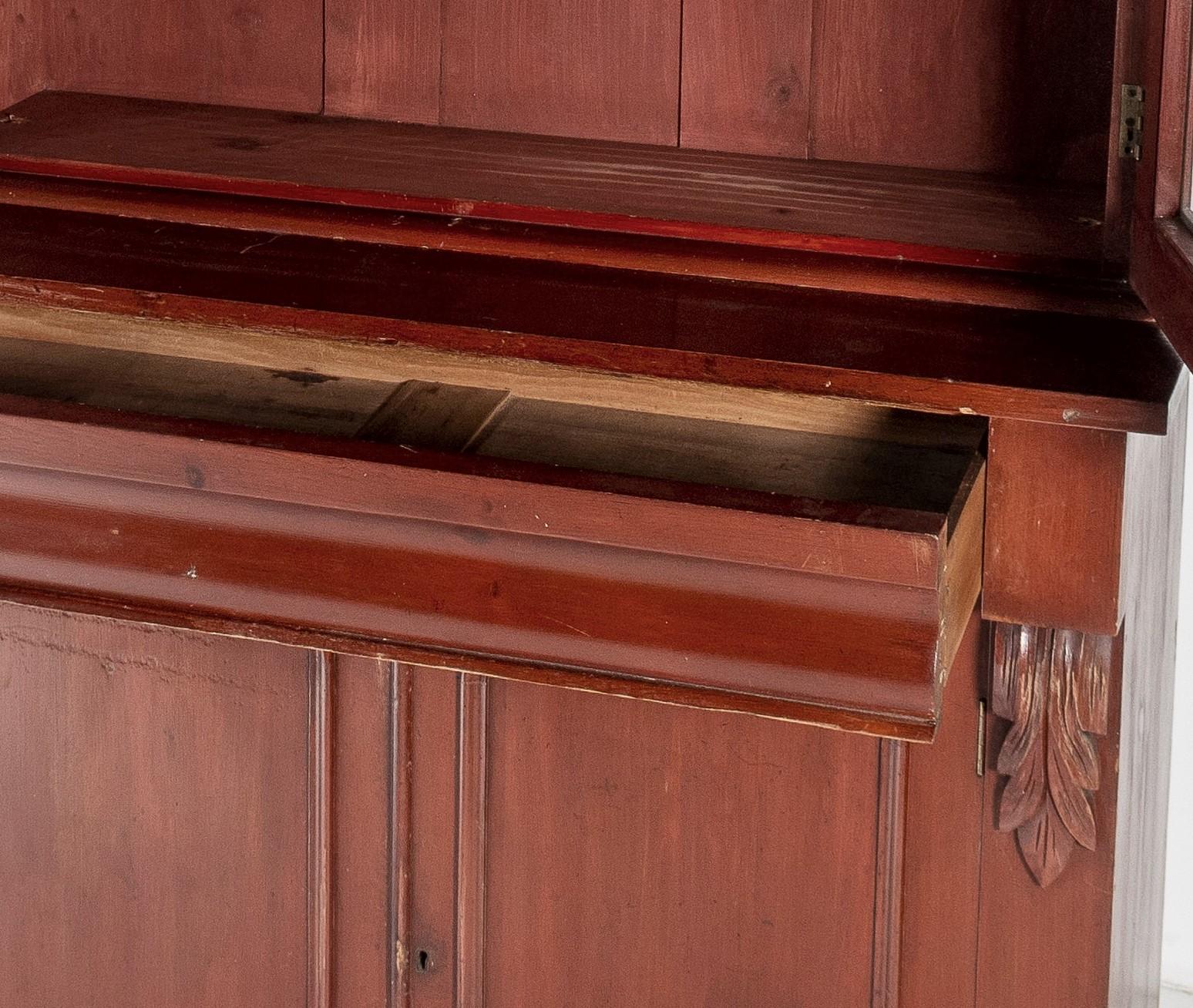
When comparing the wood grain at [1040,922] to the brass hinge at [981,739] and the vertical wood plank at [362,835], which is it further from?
the vertical wood plank at [362,835]

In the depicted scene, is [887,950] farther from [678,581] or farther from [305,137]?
[305,137]

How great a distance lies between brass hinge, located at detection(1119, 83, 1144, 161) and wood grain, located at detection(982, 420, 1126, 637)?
17 centimetres

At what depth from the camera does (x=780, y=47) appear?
122 cm

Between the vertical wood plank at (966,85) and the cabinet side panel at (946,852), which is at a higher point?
the vertical wood plank at (966,85)

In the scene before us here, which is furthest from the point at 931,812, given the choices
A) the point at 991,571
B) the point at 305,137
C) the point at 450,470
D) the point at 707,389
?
the point at 305,137

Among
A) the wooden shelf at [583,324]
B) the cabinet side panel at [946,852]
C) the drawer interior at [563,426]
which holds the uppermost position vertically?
the wooden shelf at [583,324]

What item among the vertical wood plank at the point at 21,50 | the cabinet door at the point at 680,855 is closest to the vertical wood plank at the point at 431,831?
the cabinet door at the point at 680,855

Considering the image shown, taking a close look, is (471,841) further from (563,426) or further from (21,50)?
(21,50)

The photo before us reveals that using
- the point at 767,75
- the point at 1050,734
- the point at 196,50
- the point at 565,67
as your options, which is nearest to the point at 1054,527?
the point at 1050,734

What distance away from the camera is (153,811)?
4.09ft

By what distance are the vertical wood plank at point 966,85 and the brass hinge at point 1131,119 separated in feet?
0.72

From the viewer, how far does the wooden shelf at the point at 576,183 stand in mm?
1032

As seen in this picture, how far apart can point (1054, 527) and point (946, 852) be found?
269mm

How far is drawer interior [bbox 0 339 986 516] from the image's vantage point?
99cm
